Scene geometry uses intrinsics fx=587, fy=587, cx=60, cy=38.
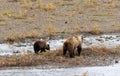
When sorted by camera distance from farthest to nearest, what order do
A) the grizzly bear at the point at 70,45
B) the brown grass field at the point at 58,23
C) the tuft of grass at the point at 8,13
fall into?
1. the tuft of grass at the point at 8,13
2. the brown grass field at the point at 58,23
3. the grizzly bear at the point at 70,45

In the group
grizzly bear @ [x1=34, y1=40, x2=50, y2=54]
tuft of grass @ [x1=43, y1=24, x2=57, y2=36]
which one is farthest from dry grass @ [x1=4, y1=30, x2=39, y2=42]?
grizzly bear @ [x1=34, y1=40, x2=50, y2=54]

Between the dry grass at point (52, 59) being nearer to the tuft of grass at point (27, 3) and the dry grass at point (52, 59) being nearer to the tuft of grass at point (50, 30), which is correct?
the tuft of grass at point (50, 30)

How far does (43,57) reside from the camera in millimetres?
20625

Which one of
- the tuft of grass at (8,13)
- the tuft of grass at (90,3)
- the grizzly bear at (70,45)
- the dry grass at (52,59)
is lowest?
the tuft of grass at (90,3)

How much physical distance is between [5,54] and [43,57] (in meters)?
2.07

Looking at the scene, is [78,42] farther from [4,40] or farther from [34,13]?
[34,13]

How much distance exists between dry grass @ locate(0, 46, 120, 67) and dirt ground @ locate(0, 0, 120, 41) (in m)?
5.19

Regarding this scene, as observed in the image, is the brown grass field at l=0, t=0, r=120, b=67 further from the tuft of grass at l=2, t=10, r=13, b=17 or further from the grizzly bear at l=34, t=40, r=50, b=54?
the grizzly bear at l=34, t=40, r=50, b=54

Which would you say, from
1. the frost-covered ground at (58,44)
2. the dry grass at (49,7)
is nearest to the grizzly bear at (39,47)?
the frost-covered ground at (58,44)

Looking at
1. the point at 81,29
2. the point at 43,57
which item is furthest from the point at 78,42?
the point at 81,29

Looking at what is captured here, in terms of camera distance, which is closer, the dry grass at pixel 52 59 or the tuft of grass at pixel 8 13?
the dry grass at pixel 52 59

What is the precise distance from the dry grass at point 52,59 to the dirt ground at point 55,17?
5.19 meters

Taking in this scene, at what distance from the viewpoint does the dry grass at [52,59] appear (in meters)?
19.8

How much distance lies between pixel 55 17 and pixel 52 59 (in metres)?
12.0
